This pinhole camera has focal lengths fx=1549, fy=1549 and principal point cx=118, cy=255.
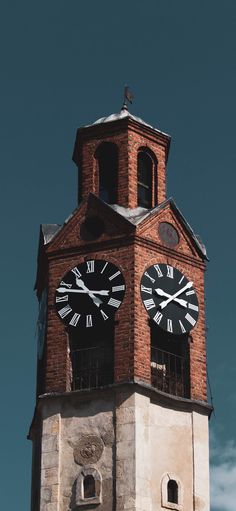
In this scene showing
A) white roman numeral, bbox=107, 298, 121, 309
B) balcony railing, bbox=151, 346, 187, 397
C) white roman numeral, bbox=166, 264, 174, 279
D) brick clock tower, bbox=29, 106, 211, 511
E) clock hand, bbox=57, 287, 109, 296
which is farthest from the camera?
white roman numeral, bbox=166, 264, 174, 279

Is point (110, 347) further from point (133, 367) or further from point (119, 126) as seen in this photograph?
point (119, 126)

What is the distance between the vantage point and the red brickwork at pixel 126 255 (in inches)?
1594

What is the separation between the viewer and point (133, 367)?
3988 cm

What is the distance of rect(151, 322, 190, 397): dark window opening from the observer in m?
41.0

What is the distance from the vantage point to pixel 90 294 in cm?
4141

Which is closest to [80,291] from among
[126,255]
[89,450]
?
[126,255]

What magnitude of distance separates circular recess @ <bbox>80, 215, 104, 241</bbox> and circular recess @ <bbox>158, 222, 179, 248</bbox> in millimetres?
1660

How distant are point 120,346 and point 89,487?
3794mm

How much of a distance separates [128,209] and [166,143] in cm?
334

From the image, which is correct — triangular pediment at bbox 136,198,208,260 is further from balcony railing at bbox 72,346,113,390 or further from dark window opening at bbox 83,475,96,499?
dark window opening at bbox 83,475,96,499

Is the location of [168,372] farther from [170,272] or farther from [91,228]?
[91,228]

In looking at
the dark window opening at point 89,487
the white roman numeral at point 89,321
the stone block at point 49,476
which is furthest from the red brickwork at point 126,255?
the dark window opening at point 89,487

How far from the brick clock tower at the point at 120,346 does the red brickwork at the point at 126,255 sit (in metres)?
0.04

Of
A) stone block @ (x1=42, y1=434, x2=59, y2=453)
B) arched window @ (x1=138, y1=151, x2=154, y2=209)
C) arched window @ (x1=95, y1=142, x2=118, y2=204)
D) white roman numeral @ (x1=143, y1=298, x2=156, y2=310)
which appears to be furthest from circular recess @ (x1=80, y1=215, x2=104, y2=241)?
stone block @ (x1=42, y1=434, x2=59, y2=453)
